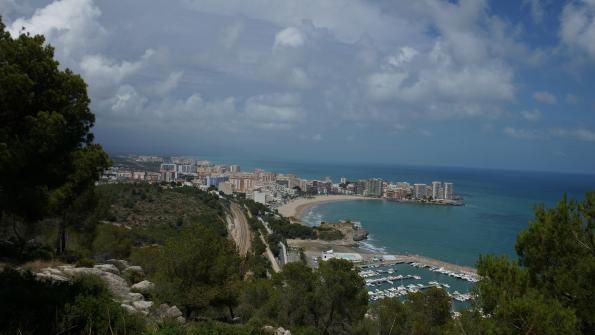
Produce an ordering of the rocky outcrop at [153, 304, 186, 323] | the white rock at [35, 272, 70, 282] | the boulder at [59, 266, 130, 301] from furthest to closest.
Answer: the boulder at [59, 266, 130, 301]
the rocky outcrop at [153, 304, 186, 323]
the white rock at [35, 272, 70, 282]

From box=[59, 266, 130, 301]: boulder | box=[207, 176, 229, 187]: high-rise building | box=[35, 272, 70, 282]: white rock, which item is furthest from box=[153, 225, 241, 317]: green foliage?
box=[207, 176, 229, 187]: high-rise building

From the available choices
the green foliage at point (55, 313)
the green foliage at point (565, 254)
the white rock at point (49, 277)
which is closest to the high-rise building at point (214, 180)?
the white rock at point (49, 277)

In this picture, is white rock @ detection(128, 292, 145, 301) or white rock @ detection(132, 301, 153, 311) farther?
white rock @ detection(128, 292, 145, 301)

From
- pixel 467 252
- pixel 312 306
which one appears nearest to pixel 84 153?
pixel 312 306

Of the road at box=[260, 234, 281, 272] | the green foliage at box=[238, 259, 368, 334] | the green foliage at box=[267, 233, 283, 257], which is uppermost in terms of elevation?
the green foliage at box=[238, 259, 368, 334]

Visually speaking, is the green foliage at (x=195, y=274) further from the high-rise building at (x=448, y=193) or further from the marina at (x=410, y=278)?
the high-rise building at (x=448, y=193)

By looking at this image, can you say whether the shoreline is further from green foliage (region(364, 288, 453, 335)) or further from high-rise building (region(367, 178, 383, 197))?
high-rise building (region(367, 178, 383, 197))
